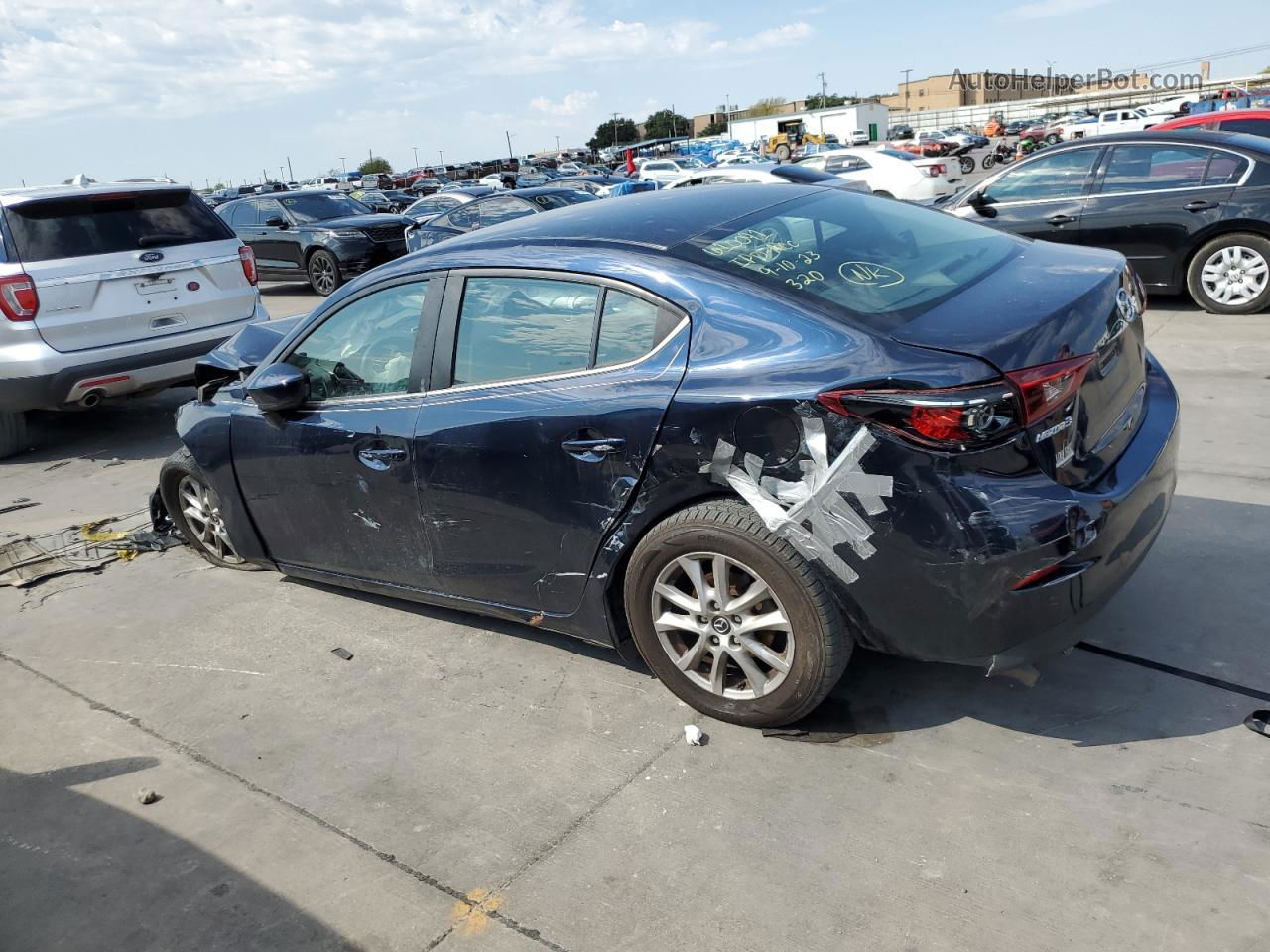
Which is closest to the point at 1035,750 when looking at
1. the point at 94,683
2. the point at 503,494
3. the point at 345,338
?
the point at 503,494

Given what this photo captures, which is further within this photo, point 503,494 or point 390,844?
point 503,494

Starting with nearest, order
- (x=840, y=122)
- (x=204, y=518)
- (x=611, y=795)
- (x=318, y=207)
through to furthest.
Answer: (x=611, y=795) < (x=204, y=518) < (x=318, y=207) < (x=840, y=122)

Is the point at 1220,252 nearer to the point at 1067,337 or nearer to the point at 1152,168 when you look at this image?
the point at 1152,168

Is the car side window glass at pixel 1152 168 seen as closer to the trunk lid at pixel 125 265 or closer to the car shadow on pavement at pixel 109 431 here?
the trunk lid at pixel 125 265

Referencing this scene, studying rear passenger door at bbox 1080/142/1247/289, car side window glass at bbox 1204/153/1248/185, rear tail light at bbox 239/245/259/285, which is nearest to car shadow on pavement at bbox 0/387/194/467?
rear tail light at bbox 239/245/259/285

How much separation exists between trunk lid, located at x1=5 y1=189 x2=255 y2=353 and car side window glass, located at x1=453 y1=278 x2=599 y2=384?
475 cm

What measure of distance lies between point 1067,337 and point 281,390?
113 inches

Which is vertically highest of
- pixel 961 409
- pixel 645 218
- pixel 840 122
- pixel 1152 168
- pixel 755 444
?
pixel 840 122

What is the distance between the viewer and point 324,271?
15.2m

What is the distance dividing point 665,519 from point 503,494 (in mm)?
657

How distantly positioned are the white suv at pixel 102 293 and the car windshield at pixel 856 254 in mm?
5500

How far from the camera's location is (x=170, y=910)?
2809mm

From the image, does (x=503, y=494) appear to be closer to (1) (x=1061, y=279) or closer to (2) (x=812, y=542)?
(2) (x=812, y=542)

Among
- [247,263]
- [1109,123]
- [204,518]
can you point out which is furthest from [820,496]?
[1109,123]
